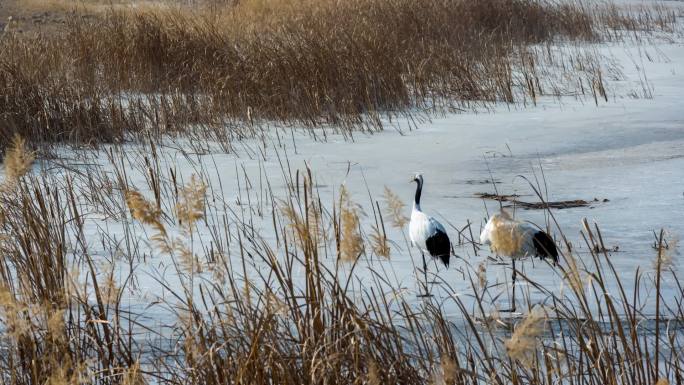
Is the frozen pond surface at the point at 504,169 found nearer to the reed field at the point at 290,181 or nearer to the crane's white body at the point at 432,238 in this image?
the reed field at the point at 290,181

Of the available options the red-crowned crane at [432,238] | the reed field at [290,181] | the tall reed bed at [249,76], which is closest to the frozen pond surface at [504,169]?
the reed field at [290,181]

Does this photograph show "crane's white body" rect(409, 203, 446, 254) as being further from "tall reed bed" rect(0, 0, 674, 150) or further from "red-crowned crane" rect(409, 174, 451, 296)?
"tall reed bed" rect(0, 0, 674, 150)

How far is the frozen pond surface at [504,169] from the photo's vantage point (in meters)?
3.80

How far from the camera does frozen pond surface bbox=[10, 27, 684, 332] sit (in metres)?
3.80

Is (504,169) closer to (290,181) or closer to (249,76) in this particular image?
(290,181)

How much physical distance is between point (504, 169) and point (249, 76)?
2360 mm

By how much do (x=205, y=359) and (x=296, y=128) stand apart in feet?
16.5

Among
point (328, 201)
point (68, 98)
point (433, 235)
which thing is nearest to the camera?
point (433, 235)

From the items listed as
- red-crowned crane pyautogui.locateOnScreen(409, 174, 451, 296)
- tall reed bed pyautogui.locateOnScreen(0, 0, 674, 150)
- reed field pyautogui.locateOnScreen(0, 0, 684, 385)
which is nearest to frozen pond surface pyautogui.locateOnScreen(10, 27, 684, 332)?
reed field pyautogui.locateOnScreen(0, 0, 684, 385)

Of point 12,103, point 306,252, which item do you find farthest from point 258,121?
point 306,252

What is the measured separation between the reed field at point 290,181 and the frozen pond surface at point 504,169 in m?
0.03

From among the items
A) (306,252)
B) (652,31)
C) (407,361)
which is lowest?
(652,31)

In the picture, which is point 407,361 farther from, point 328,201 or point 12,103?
point 12,103

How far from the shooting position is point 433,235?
10.8ft
